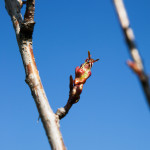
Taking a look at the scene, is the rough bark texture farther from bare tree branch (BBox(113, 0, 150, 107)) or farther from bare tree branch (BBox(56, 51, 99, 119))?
bare tree branch (BBox(113, 0, 150, 107))

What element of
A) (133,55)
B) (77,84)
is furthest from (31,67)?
(133,55)

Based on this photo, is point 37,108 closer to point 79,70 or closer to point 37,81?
point 37,81

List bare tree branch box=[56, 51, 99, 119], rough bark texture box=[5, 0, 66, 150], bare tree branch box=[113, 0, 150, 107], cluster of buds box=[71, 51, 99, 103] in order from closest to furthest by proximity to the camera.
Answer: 1. bare tree branch box=[113, 0, 150, 107]
2. rough bark texture box=[5, 0, 66, 150]
3. bare tree branch box=[56, 51, 99, 119]
4. cluster of buds box=[71, 51, 99, 103]

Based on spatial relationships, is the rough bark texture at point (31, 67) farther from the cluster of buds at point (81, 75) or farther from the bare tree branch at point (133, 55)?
the bare tree branch at point (133, 55)

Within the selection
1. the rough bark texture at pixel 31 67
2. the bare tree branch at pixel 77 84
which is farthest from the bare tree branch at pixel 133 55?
the bare tree branch at pixel 77 84

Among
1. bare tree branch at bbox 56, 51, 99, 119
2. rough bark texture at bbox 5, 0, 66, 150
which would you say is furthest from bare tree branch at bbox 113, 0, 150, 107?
bare tree branch at bbox 56, 51, 99, 119

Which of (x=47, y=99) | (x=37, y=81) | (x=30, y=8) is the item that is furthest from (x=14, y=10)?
(x=47, y=99)
